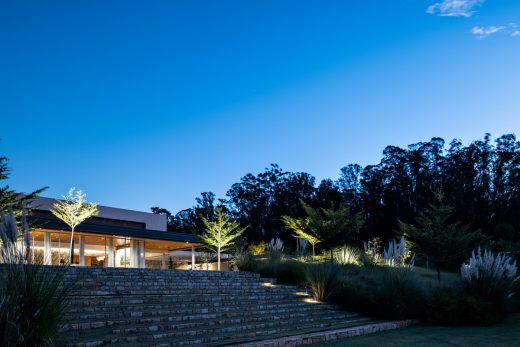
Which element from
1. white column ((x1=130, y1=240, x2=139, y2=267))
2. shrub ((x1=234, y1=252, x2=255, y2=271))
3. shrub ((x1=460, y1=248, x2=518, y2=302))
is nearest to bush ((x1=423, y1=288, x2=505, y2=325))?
shrub ((x1=460, y1=248, x2=518, y2=302))

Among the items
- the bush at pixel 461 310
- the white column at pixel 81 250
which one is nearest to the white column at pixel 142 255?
the white column at pixel 81 250

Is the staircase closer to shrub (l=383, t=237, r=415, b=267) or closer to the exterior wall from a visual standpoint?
shrub (l=383, t=237, r=415, b=267)

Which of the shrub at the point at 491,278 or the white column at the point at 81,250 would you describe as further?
the white column at the point at 81,250

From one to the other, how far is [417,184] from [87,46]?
4265 centimetres

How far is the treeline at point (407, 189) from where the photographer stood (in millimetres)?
49844

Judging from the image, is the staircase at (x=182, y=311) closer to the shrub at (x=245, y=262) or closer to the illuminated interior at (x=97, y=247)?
the shrub at (x=245, y=262)

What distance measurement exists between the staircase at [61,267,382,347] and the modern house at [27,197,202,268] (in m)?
9.50

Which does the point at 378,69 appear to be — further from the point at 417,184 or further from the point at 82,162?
the point at 417,184

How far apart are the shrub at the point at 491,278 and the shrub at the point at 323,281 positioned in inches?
143

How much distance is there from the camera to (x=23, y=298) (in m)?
4.95

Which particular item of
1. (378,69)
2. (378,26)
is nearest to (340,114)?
(378,69)

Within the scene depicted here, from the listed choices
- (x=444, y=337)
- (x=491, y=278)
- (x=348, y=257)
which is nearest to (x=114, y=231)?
(x=348, y=257)

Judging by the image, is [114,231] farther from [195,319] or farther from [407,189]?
[407,189]

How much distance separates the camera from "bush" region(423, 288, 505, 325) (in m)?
11.3
